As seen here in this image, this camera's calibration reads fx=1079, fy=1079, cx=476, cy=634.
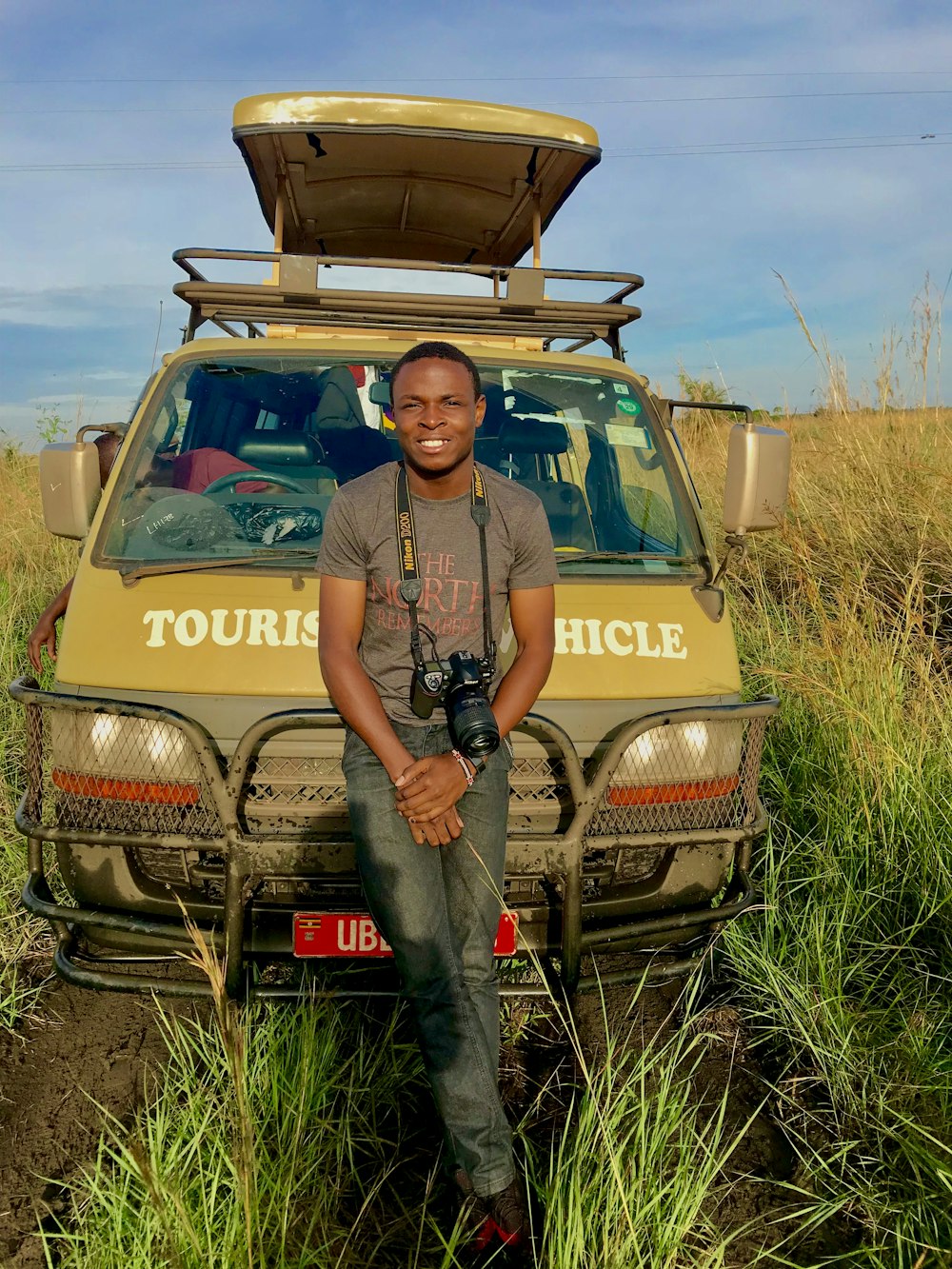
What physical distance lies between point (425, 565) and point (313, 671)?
0.65 metres

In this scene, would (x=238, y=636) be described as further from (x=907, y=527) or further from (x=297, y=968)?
(x=907, y=527)

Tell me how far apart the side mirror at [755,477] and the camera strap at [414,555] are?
1.14 m

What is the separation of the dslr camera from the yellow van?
5.6 inches

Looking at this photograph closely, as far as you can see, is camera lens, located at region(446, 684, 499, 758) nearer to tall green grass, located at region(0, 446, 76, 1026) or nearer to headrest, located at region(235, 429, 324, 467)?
headrest, located at region(235, 429, 324, 467)

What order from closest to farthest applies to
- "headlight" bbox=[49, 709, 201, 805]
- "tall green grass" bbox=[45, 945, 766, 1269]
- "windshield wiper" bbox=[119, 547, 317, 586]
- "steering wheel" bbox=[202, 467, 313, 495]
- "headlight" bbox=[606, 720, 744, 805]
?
"tall green grass" bbox=[45, 945, 766, 1269]
"headlight" bbox=[49, 709, 201, 805]
"headlight" bbox=[606, 720, 744, 805]
"windshield wiper" bbox=[119, 547, 317, 586]
"steering wheel" bbox=[202, 467, 313, 495]

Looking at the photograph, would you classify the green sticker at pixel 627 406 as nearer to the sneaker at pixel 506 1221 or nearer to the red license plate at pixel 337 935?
the red license plate at pixel 337 935

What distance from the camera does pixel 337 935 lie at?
2.70m

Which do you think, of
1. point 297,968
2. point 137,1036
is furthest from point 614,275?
point 137,1036

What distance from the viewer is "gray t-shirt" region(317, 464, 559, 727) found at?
233 cm

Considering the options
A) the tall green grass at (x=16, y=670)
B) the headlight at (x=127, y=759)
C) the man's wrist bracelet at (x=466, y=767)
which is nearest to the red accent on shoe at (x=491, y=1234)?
the man's wrist bracelet at (x=466, y=767)

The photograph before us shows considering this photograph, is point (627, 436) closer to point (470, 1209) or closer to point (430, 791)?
point (430, 791)

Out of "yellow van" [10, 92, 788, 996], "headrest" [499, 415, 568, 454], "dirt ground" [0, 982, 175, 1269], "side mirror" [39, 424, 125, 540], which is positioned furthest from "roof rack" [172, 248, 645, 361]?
"dirt ground" [0, 982, 175, 1269]

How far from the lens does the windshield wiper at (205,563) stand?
3051 mm

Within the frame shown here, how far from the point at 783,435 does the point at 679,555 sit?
1.58 ft
